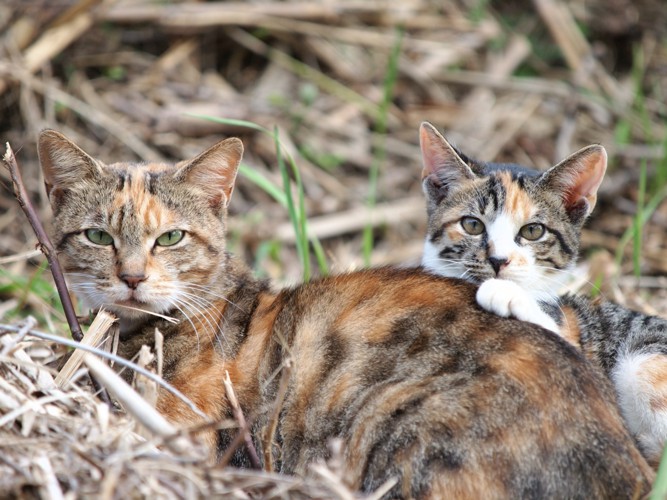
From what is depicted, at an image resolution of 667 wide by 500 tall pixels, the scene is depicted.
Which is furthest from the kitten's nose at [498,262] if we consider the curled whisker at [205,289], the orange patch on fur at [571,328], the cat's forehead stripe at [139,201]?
the cat's forehead stripe at [139,201]

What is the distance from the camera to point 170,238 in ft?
11.9

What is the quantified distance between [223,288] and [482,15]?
5.37m

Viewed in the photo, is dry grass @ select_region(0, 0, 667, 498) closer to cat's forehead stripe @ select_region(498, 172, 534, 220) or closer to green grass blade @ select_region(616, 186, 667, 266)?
green grass blade @ select_region(616, 186, 667, 266)

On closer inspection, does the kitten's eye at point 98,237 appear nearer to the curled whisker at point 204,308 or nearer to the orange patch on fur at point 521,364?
the curled whisker at point 204,308

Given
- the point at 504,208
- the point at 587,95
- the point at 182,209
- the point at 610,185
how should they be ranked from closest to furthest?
the point at 182,209, the point at 504,208, the point at 610,185, the point at 587,95

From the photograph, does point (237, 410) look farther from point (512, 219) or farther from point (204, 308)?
point (512, 219)

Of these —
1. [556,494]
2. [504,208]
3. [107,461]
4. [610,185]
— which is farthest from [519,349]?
[610,185]

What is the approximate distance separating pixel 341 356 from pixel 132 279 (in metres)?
0.91

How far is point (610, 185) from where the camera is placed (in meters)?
6.93

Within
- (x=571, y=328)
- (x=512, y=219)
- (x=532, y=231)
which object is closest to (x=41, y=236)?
(x=512, y=219)

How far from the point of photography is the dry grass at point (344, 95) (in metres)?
6.39

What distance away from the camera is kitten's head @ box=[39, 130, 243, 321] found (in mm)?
3453

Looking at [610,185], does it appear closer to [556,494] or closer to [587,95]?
[587,95]

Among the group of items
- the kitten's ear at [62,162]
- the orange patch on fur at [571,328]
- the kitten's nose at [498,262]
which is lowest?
the orange patch on fur at [571,328]
